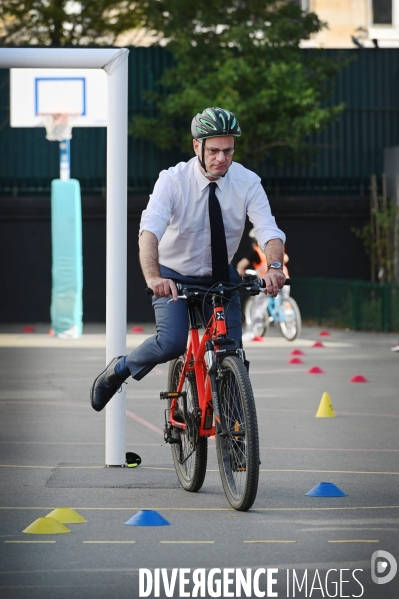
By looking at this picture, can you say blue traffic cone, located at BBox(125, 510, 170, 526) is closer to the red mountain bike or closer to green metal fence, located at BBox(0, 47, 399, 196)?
the red mountain bike

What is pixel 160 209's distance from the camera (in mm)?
7105

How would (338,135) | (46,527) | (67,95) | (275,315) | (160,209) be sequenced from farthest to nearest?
(338,135), (67,95), (275,315), (160,209), (46,527)

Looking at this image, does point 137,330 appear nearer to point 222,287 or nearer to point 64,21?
point 64,21

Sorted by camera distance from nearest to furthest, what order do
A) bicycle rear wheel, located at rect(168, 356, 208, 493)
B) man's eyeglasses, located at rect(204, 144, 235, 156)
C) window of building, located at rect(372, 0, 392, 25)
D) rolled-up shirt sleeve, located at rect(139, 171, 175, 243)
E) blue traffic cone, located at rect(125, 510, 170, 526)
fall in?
1. blue traffic cone, located at rect(125, 510, 170, 526)
2. rolled-up shirt sleeve, located at rect(139, 171, 175, 243)
3. man's eyeglasses, located at rect(204, 144, 235, 156)
4. bicycle rear wheel, located at rect(168, 356, 208, 493)
5. window of building, located at rect(372, 0, 392, 25)

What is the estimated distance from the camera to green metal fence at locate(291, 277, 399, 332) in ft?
71.5

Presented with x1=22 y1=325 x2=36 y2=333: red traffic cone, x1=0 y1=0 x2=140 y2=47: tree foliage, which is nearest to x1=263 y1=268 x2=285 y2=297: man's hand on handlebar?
x1=22 y1=325 x2=36 y2=333: red traffic cone

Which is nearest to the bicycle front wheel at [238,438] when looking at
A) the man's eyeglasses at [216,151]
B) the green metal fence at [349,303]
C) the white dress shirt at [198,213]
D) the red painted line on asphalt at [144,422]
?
the white dress shirt at [198,213]

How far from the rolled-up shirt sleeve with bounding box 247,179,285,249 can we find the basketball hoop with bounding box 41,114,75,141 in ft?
50.0

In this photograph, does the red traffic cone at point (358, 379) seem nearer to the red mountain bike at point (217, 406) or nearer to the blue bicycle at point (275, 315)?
the blue bicycle at point (275, 315)

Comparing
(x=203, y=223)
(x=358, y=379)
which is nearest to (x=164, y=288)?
(x=203, y=223)

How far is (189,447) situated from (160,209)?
139cm

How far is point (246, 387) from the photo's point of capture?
6.60m

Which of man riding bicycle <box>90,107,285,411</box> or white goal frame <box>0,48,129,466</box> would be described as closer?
man riding bicycle <box>90,107,285,411</box>

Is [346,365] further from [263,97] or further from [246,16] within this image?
[246,16]
